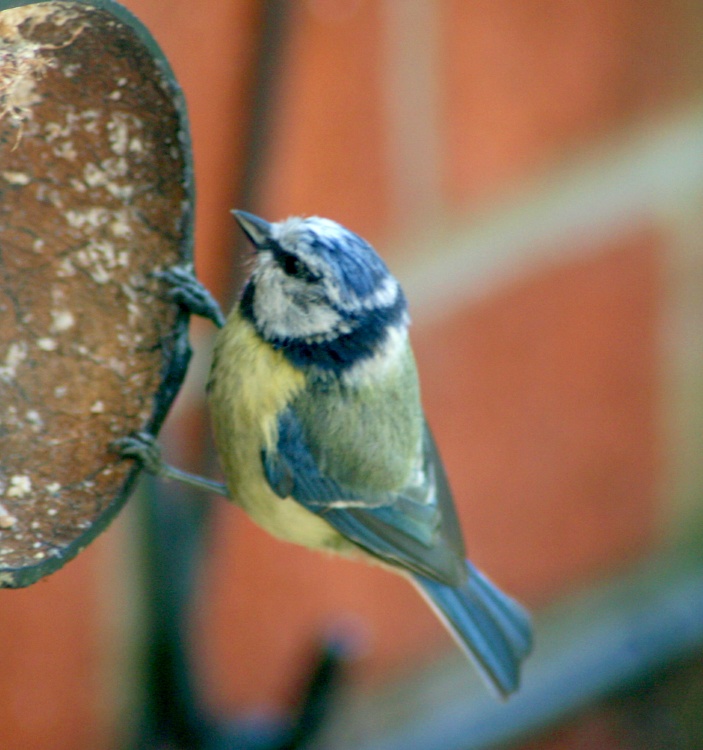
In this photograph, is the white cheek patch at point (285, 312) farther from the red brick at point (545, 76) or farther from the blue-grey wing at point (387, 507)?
the red brick at point (545, 76)

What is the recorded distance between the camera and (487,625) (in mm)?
993

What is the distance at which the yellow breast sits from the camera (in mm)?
829

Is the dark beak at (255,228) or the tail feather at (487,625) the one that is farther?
the tail feather at (487,625)

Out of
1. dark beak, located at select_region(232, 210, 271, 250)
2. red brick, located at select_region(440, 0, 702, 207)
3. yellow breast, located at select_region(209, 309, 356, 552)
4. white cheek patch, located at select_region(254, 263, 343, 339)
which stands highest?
red brick, located at select_region(440, 0, 702, 207)

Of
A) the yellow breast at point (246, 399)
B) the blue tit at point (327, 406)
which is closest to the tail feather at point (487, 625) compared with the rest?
the blue tit at point (327, 406)

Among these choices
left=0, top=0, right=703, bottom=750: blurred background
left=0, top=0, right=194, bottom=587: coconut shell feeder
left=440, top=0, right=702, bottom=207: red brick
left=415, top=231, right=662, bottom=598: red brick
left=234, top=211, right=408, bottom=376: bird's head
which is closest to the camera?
left=0, top=0, right=194, bottom=587: coconut shell feeder

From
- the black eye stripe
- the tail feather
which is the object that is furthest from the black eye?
the tail feather

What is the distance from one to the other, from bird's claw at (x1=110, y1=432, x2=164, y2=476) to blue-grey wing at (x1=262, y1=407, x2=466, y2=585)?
0.62 ft

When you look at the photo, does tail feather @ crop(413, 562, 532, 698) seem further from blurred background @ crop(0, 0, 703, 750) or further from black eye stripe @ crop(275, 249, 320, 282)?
black eye stripe @ crop(275, 249, 320, 282)

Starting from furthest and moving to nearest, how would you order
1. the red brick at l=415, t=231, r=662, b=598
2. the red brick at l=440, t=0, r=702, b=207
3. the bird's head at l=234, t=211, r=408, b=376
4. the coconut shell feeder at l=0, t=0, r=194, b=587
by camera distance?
the red brick at l=415, t=231, r=662, b=598, the red brick at l=440, t=0, r=702, b=207, the bird's head at l=234, t=211, r=408, b=376, the coconut shell feeder at l=0, t=0, r=194, b=587

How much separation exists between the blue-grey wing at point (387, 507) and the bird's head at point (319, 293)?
0.06 m

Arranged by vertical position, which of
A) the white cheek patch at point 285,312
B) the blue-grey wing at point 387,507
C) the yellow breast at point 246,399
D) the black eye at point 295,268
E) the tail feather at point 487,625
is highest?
the black eye at point 295,268

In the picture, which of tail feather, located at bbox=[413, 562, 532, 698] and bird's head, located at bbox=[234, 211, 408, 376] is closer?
bird's head, located at bbox=[234, 211, 408, 376]

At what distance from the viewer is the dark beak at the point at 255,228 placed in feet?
2.55
